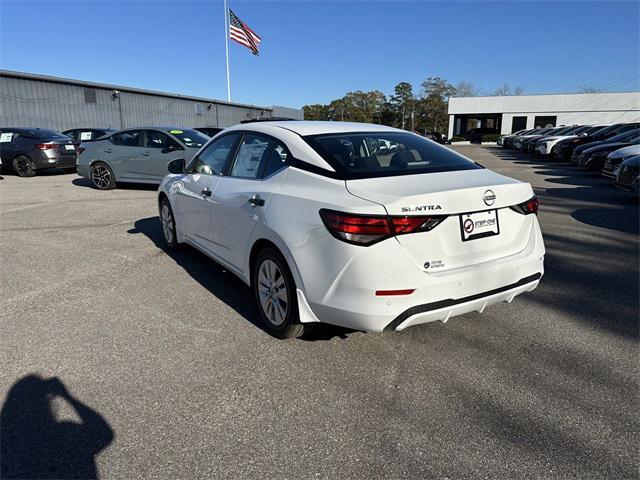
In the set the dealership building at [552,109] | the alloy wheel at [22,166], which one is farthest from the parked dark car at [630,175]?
the dealership building at [552,109]

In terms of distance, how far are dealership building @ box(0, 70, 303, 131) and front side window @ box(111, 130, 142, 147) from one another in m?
13.7

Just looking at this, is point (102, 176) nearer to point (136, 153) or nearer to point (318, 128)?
point (136, 153)

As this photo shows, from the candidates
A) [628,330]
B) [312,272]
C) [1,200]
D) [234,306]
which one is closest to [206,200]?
[234,306]

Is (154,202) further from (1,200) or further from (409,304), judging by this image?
(409,304)

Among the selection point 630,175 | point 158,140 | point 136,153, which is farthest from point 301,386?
point 136,153

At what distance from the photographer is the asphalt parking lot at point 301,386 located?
2.21m

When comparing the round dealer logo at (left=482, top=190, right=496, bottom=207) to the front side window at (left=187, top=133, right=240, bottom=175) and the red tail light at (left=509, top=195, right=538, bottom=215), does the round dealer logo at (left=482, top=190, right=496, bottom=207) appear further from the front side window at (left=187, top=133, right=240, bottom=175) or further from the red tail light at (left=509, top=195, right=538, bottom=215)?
the front side window at (left=187, top=133, right=240, bottom=175)

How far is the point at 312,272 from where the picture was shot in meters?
2.82

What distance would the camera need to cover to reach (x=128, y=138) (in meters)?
10.9

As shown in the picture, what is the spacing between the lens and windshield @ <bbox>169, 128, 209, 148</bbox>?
10.5 meters

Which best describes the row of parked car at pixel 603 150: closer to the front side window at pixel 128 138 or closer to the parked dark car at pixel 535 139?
the parked dark car at pixel 535 139

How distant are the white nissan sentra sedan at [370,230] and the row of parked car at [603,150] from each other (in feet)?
22.1

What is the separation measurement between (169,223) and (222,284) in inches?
60.6

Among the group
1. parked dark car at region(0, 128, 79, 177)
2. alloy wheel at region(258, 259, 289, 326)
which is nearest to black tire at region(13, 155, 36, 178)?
parked dark car at region(0, 128, 79, 177)
